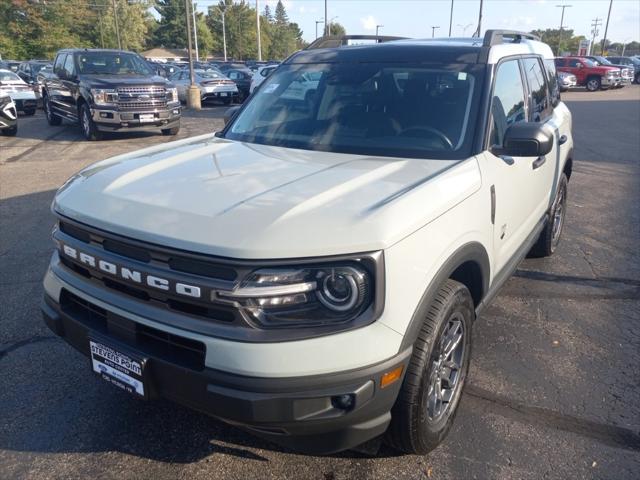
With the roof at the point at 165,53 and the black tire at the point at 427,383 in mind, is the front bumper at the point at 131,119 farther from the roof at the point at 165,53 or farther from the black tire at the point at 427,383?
the roof at the point at 165,53

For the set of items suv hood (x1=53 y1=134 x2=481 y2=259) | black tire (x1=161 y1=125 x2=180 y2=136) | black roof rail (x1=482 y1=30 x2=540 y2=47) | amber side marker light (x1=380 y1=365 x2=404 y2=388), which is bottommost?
black tire (x1=161 y1=125 x2=180 y2=136)

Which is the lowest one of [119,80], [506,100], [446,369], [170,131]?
[170,131]

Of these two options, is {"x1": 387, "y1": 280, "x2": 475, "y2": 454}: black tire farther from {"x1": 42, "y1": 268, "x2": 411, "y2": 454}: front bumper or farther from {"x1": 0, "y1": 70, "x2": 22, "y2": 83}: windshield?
{"x1": 0, "y1": 70, "x2": 22, "y2": 83}: windshield

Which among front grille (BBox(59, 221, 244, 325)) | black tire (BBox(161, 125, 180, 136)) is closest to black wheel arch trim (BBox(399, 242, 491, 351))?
front grille (BBox(59, 221, 244, 325))

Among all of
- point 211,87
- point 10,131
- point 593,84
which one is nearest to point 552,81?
point 10,131

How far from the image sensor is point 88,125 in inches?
489

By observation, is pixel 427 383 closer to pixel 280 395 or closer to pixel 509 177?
pixel 280 395

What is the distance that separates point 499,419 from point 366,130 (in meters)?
1.82

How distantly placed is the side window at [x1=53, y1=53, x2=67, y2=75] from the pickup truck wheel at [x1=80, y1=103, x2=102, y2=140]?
157 centimetres

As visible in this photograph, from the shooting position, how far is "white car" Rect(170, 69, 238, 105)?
2097 cm

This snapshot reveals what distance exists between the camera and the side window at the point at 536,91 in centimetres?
410

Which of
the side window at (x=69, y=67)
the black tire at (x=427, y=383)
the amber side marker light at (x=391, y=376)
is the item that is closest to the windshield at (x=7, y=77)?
the side window at (x=69, y=67)

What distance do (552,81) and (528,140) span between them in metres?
2.63

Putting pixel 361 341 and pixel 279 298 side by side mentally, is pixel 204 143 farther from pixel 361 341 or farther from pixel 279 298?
pixel 361 341
